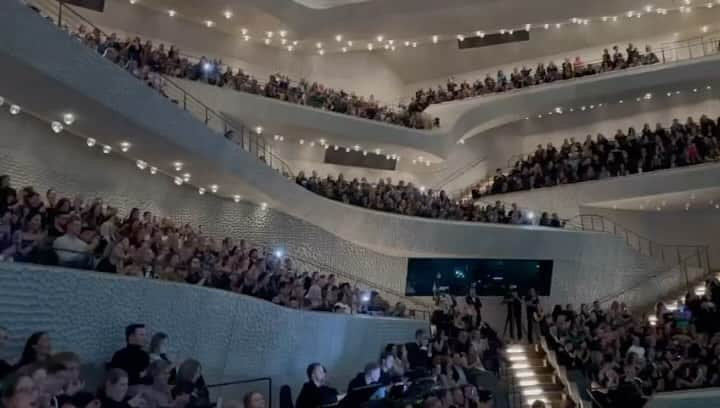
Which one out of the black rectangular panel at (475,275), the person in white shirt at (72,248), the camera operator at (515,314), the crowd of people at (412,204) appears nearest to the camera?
the person in white shirt at (72,248)

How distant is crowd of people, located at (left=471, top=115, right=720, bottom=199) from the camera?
17.0 meters

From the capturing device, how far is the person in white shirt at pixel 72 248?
5.18 meters

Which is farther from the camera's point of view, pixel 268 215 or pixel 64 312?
pixel 268 215

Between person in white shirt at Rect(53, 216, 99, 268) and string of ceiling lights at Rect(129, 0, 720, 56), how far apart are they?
13057 mm

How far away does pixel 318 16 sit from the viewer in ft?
58.4

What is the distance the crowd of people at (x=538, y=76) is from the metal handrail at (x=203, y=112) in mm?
5741

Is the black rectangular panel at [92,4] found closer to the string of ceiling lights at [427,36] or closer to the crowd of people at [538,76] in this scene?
the string of ceiling lights at [427,36]

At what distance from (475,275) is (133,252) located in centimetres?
1179

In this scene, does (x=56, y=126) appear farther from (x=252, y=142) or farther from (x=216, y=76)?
(x=252, y=142)

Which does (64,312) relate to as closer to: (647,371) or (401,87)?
(647,371)

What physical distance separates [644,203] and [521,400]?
32.2ft

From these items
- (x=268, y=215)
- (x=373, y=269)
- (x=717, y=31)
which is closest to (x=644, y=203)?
(x=717, y=31)

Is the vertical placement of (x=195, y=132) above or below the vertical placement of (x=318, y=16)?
below

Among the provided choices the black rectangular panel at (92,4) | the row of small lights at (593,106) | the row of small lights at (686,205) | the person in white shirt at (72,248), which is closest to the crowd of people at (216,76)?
the black rectangular panel at (92,4)
